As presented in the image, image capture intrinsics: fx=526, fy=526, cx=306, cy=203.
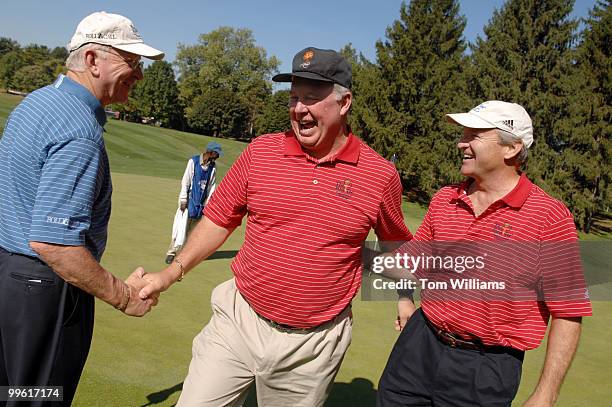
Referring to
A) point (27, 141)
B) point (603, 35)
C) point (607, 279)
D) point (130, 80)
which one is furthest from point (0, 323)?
point (603, 35)

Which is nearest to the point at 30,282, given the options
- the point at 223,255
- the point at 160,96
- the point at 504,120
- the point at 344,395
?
the point at 504,120

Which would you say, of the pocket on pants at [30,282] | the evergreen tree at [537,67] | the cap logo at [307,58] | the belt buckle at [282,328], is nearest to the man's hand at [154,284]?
the pocket on pants at [30,282]

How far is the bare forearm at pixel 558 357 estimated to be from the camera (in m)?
2.78

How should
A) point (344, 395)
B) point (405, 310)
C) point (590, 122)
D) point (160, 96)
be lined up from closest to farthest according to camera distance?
1. point (405, 310)
2. point (344, 395)
3. point (590, 122)
4. point (160, 96)

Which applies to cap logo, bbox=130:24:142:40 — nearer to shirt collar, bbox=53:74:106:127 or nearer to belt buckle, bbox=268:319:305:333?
shirt collar, bbox=53:74:106:127

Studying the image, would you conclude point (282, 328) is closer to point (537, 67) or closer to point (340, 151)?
point (340, 151)

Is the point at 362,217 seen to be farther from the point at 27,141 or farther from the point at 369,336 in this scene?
the point at 369,336

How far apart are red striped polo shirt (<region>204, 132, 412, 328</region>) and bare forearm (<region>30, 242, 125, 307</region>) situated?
82 centimetres

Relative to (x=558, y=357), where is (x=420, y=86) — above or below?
above

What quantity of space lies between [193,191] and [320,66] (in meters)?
6.82

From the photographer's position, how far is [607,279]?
504 inches

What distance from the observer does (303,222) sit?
10.2 feet

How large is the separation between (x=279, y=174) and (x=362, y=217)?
572mm

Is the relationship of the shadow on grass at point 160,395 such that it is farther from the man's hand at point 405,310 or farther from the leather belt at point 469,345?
the leather belt at point 469,345
